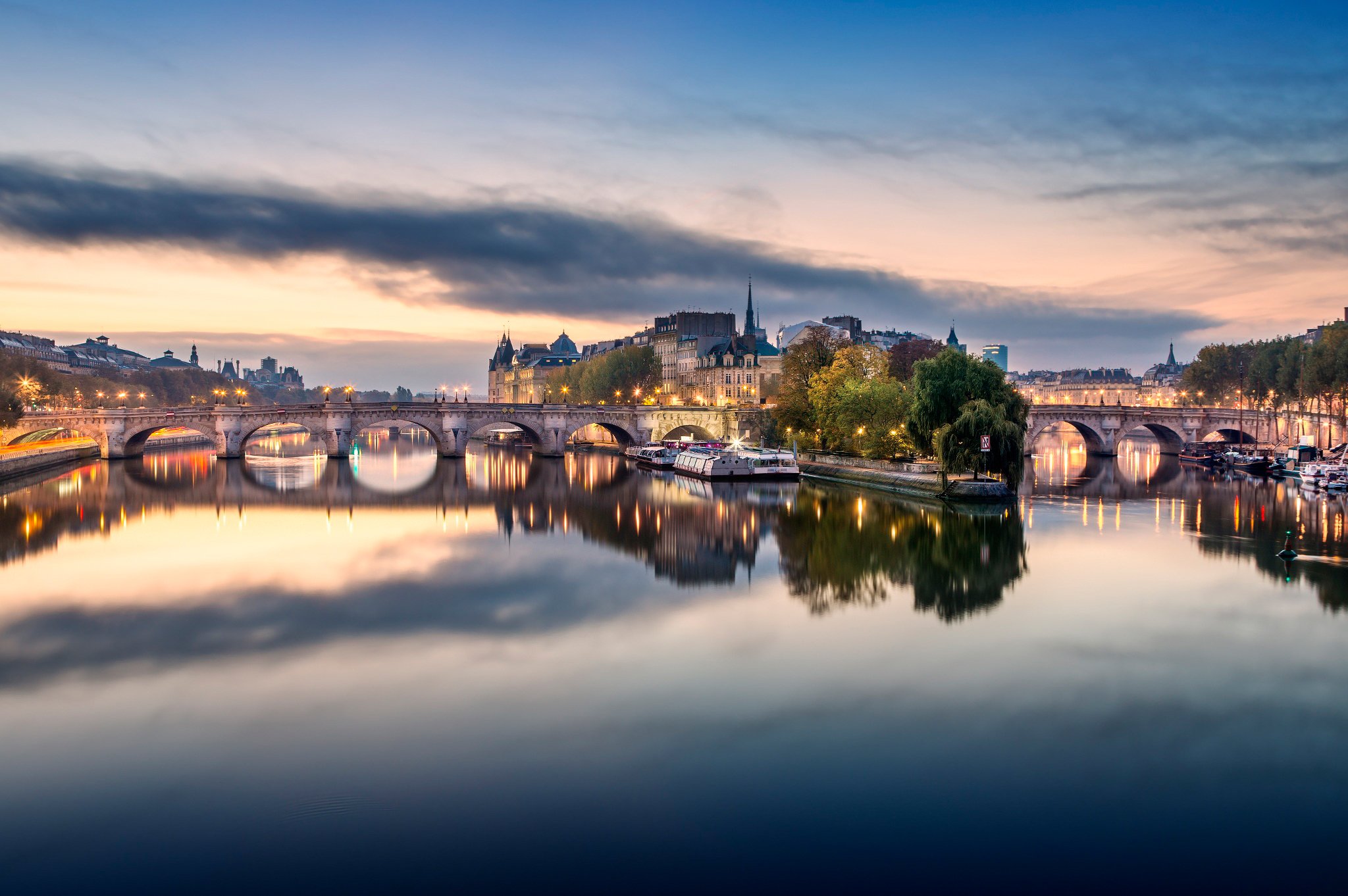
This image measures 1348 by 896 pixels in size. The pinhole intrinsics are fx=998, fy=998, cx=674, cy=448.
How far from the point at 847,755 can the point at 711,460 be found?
4661 cm

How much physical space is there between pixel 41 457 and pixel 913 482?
5306cm

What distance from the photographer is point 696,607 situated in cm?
2455

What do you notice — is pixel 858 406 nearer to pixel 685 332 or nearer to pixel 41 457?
pixel 41 457

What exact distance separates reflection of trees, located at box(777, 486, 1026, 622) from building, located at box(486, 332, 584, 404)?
114 meters

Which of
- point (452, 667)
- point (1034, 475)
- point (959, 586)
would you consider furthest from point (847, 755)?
point (1034, 475)

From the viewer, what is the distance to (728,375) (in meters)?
118

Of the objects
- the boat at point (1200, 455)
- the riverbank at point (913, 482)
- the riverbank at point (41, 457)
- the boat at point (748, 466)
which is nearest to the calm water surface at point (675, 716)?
the riverbank at point (913, 482)

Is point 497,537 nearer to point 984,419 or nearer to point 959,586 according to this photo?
point 959,586

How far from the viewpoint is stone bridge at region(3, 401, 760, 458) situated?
2896 inches

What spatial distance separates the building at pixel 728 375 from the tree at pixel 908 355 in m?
23.4

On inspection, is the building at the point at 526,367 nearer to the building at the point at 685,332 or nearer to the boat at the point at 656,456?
the building at the point at 685,332

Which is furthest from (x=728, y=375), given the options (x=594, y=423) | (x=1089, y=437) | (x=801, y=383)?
(x=801, y=383)

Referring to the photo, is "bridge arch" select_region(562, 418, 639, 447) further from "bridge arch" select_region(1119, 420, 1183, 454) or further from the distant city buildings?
the distant city buildings

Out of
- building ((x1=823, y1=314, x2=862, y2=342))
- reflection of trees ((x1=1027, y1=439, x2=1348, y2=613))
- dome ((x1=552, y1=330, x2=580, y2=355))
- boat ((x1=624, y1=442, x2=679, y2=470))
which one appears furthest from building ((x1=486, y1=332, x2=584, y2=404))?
reflection of trees ((x1=1027, y1=439, x2=1348, y2=613))
